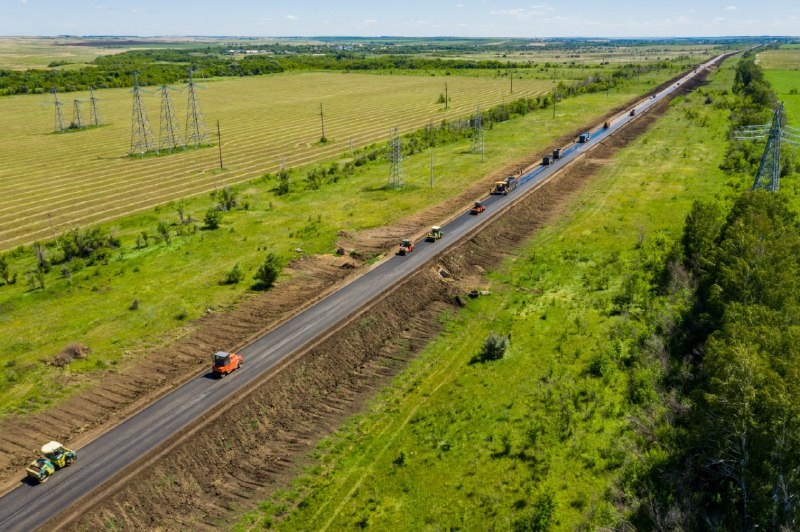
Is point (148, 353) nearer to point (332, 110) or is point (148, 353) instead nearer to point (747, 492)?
point (747, 492)

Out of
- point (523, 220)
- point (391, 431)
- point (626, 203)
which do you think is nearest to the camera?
point (391, 431)

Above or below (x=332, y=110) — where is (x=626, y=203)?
below

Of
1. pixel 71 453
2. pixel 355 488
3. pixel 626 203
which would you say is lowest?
pixel 355 488

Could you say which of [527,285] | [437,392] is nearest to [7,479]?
[437,392]

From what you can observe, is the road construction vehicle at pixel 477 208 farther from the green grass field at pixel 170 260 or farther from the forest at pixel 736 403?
the forest at pixel 736 403

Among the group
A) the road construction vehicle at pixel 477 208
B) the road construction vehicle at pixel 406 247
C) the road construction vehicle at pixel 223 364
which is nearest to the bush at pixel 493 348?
the road construction vehicle at pixel 223 364

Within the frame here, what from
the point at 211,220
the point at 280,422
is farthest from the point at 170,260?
the point at 280,422

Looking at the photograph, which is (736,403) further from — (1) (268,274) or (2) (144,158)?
(2) (144,158)
